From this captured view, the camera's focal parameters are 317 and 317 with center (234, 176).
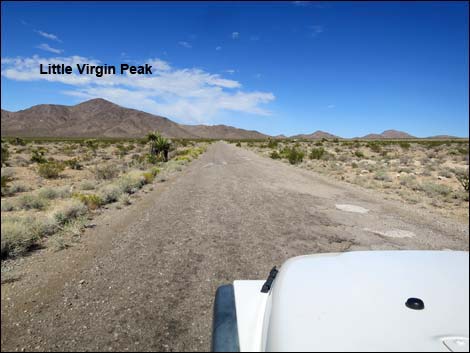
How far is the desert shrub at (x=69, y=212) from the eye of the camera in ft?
24.0

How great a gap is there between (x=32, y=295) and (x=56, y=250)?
5.73 ft

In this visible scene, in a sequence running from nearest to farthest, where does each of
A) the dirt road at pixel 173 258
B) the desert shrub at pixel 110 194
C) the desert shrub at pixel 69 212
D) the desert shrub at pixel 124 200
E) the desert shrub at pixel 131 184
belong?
1. the dirt road at pixel 173 258
2. the desert shrub at pixel 69 212
3. the desert shrub at pixel 124 200
4. the desert shrub at pixel 110 194
5. the desert shrub at pixel 131 184

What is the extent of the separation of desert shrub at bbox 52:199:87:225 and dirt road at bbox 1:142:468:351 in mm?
607

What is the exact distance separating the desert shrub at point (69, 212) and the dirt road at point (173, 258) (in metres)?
0.61

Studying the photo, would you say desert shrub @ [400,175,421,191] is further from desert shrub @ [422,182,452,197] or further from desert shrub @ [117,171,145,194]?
desert shrub @ [117,171,145,194]

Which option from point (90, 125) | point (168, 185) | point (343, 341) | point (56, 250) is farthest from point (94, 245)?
point (90, 125)

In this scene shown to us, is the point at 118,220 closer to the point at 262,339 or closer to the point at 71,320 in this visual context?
the point at 71,320

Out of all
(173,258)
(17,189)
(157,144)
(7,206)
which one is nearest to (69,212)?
(7,206)

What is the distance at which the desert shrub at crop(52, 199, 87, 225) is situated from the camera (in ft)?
24.0

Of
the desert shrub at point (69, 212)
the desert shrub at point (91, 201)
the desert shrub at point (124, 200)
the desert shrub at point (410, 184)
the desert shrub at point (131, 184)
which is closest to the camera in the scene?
the desert shrub at point (69, 212)

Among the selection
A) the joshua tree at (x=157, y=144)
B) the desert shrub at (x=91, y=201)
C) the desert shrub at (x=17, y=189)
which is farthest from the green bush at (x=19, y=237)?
the joshua tree at (x=157, y=144)

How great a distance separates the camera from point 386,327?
1.52 m

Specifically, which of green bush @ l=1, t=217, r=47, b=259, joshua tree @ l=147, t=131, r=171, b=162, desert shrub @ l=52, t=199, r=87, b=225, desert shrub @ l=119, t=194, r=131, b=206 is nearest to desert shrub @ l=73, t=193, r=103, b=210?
desert shrub @ l=52, t=199, r=87, b=225

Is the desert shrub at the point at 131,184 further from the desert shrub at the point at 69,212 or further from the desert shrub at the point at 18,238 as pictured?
the desert shrub at the point at 18,238
